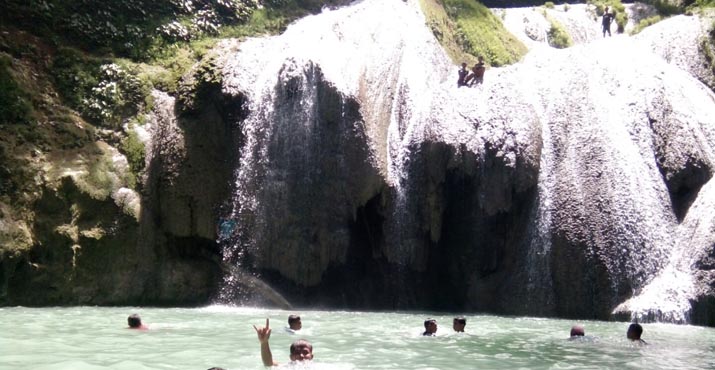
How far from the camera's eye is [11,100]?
18.3 m

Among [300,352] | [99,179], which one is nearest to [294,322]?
[300,352]

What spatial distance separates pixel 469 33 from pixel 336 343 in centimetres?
1644

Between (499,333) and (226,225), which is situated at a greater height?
(226,225)

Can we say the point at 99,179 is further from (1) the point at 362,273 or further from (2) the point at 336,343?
(2) the point at 336,343

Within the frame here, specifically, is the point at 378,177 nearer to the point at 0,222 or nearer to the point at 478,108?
the point at 478,108

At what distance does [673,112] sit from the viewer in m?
18.9

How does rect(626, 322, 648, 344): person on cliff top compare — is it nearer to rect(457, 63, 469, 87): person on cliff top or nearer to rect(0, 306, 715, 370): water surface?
rect(0, 306, 715, 370): water surface

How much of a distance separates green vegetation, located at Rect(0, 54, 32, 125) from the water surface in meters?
4.92

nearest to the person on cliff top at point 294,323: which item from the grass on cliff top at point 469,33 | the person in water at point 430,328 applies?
the person in water at point 430,328

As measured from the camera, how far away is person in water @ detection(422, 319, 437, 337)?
12039mm

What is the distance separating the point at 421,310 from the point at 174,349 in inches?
359

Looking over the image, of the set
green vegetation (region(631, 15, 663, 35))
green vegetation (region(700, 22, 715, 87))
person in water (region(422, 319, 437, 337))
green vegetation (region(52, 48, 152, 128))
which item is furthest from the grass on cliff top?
person in water (region(422, 319, 437, 337))

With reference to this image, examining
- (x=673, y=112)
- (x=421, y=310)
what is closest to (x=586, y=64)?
(x=673, y=112)

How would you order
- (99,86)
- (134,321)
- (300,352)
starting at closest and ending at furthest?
(300,352)
(134,321)
(99,86)
